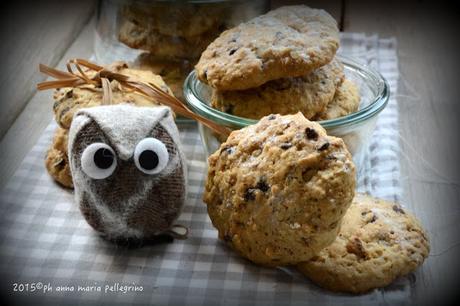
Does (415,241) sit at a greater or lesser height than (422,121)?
greater

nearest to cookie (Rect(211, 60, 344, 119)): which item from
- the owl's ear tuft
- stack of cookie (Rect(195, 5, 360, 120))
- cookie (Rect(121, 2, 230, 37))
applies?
stack of cookie (Rect(195, 5, 360, 120))

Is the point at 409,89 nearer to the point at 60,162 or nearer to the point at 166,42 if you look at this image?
the point at 166,42

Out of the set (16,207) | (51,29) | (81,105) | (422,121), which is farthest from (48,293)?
(51,29)

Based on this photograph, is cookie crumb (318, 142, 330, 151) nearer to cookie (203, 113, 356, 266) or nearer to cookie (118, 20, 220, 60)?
cookie (203, 113, 356, 266)

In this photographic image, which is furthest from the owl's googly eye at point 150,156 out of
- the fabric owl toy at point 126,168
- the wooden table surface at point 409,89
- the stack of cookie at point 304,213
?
the wooden table surface at point 409,89

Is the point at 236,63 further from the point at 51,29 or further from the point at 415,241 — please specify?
the point at 51,29

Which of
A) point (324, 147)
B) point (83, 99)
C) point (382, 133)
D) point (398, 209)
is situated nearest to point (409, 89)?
point (382, 133)

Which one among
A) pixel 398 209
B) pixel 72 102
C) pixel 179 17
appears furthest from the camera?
pixel 179 17
